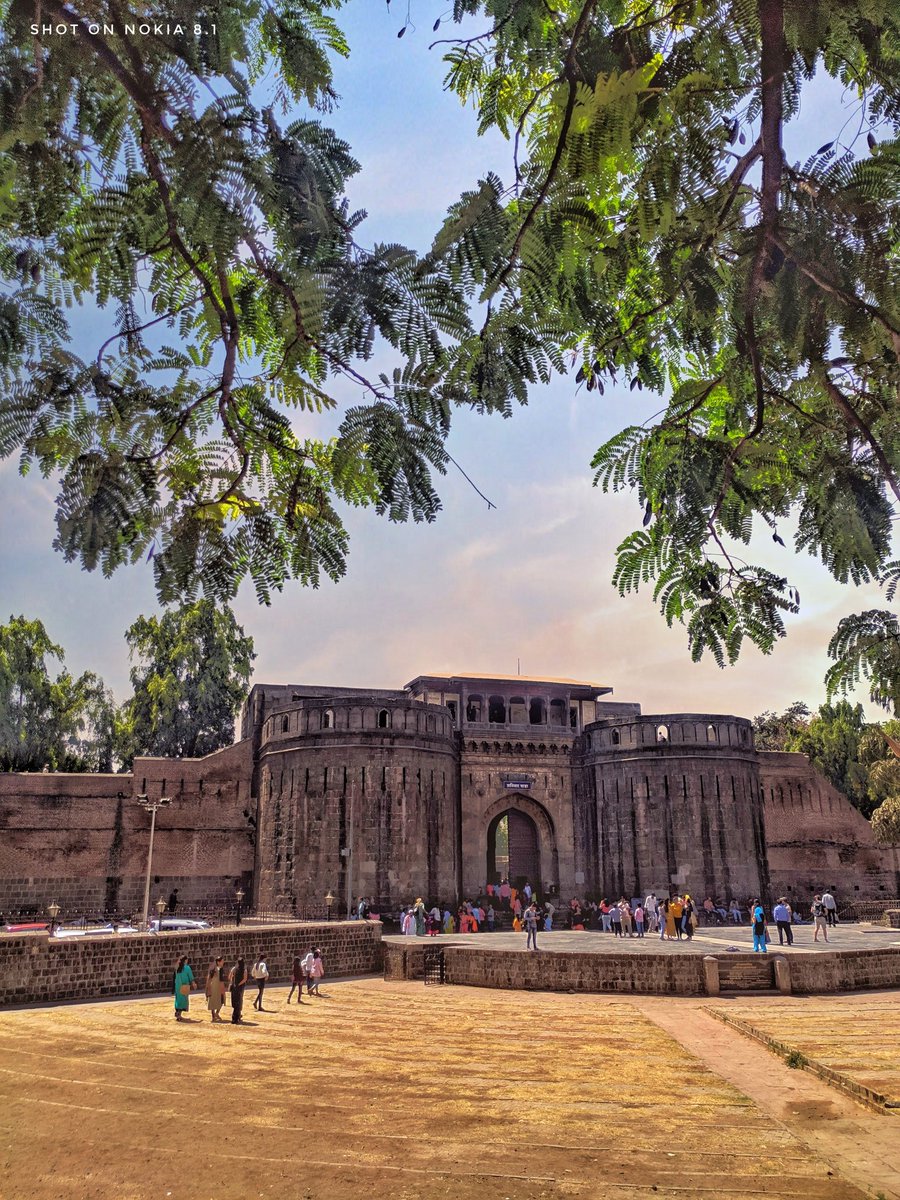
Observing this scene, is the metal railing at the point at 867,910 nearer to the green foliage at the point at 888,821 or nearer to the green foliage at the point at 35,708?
the green foliage at the point at 888,821

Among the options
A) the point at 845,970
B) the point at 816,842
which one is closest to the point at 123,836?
the point at 845,970

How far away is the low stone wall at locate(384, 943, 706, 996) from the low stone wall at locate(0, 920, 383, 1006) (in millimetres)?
3185

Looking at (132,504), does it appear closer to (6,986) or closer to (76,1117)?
(76,1117)

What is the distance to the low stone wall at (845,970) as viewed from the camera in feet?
55.1

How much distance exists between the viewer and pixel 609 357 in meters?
5.58

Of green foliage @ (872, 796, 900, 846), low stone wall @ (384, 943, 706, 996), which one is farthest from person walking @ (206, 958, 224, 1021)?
green foliage @ (872, 796, 900, 846)

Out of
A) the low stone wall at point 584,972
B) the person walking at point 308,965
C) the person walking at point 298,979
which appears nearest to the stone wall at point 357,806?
the low stone wall at point 584,972

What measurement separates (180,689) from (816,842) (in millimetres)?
27281

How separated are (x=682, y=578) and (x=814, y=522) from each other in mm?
1024

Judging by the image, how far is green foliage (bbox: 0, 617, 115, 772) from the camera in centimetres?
3312

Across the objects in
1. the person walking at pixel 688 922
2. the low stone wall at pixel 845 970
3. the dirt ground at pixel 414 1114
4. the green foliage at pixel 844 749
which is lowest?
the dirt ground at pixel 414 1114

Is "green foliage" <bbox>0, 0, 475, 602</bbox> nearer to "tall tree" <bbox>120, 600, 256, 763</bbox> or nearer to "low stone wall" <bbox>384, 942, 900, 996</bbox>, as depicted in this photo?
"low stone wall" <bbox>384, 942, 900, 996</bbox>

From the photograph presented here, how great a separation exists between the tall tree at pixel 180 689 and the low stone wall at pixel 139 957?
20180 mm

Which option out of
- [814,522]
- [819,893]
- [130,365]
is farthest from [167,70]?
[819,893]
